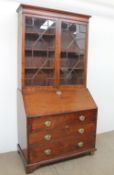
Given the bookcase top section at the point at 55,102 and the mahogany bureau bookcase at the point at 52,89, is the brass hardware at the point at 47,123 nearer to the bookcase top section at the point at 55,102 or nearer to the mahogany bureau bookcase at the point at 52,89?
the mahogany bureau bookcase at the point at 52,89

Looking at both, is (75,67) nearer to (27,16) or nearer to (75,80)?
(75,80)

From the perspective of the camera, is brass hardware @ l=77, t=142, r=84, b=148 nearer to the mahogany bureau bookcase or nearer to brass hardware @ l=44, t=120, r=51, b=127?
the mahogany bureau bookcase

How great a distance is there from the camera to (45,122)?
7.42 feet

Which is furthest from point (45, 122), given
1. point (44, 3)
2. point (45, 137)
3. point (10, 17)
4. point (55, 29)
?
point (44, 3)

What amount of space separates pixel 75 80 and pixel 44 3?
4.03 ft

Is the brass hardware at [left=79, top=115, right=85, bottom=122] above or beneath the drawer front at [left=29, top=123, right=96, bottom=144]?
above

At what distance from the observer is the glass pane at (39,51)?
7.74 feet

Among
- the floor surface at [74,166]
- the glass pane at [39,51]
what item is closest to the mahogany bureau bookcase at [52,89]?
the glass pane at [39,51]

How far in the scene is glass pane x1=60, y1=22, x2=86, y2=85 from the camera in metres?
2.57

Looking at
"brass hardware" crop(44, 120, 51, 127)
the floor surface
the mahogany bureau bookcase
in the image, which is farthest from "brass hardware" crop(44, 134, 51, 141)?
the floor surface

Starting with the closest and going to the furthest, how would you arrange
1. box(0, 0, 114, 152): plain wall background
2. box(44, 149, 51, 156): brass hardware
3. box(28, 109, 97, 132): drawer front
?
1. box(28, 109, 97, 132): drawer front
2. box(44, 149, 51, 156): brass hardware
3. box(0, 0, 114, 152): plain wall background

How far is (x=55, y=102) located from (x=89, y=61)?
45.0 inches

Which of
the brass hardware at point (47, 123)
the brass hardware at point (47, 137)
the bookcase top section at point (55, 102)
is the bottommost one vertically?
the brass hardware at point (47, 137)

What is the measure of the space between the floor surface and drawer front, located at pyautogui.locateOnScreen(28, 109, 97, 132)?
547mm
